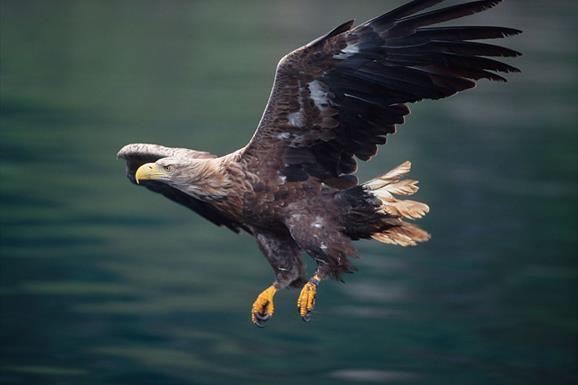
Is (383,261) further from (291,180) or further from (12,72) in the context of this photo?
(12,72)

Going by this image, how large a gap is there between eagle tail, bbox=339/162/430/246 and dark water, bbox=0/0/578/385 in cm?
579

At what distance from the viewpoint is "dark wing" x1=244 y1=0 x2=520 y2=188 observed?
8133mm

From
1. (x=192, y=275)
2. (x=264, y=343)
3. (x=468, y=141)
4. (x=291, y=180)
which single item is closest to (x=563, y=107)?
(x=468, y=141)

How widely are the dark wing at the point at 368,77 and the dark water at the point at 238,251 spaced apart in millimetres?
6238

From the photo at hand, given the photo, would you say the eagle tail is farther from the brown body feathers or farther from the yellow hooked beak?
the yellow hooked beak

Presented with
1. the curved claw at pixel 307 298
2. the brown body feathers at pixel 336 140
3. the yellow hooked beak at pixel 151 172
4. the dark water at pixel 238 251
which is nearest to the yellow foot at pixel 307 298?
the curved claw at pixel 307 298

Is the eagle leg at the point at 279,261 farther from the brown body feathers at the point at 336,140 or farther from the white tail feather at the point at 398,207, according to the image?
the white tail feather at the point at 398,207

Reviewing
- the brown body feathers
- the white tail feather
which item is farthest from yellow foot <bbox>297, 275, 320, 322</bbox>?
the white tail feather

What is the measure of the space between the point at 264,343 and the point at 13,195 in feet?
23.1

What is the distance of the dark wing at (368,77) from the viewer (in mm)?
8133

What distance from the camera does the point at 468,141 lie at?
2838 centimetres

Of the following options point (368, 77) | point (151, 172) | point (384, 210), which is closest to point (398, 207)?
point (384, 210)

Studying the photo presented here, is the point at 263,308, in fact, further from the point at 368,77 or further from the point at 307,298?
the point at 368,77

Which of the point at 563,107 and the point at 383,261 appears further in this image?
the point at 563,107
